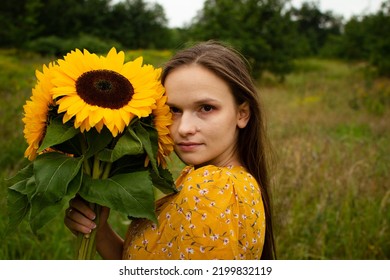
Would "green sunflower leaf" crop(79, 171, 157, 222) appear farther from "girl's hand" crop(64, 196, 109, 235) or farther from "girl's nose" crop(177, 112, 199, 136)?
"girl's nose" crop(177, 112, 199, 136)

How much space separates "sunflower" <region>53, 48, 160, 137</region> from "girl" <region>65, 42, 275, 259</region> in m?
0.20

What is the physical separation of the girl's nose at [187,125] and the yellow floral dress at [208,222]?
0.45 feet

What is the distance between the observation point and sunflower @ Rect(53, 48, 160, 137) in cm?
112

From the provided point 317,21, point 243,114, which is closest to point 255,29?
point 243,114

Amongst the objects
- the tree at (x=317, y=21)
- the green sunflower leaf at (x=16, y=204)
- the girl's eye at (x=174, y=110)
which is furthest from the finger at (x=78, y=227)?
the tree at (x=317, y=21)

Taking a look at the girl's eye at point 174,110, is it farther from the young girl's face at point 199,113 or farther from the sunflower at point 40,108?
the sunflower at point 40,108

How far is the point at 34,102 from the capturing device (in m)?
1.21

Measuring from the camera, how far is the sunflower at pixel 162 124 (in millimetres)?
1305

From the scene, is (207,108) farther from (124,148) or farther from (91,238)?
(91,238)

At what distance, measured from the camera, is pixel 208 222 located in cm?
129

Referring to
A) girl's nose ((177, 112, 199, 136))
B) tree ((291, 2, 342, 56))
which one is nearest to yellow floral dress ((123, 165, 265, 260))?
girl's nose ((177, 112, 199, 136))

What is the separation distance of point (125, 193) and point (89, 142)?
17 cm

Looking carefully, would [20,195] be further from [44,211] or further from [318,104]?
[318,104]
